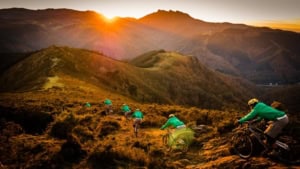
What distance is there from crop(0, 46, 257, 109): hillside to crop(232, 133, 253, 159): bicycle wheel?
45.0 meters

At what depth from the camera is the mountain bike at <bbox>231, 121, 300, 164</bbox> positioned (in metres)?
10.2

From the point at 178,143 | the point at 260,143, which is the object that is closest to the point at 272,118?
the point at 260,143

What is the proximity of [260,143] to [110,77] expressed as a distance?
84.4 metres

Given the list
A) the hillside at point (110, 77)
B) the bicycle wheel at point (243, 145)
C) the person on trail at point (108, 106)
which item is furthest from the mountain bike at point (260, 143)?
the hillside at point (110, 77)

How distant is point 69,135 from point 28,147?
2.14 m

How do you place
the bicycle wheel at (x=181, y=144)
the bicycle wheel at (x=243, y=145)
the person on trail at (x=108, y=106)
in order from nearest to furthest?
the bicycle wheel at (x=243, y=145) < the bicycle wheel at (x=181, y=144) < the person on trail at (x=108, y=106)

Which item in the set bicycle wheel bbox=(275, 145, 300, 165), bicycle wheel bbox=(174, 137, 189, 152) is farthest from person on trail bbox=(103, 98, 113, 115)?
bicycle wheel bbox=(275, 145, 300, 165)

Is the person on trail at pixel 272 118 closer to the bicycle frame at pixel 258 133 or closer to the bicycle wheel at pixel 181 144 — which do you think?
the bicycle frame at pixel 258 133

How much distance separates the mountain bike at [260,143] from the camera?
1021cm

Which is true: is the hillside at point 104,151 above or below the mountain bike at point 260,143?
below

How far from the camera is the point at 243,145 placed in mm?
11680

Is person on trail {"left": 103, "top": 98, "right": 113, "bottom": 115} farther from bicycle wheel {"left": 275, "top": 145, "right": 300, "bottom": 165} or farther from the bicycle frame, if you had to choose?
bicycle wheel {"left": 275, "top": 145, "right": 300, "bottom": 165}

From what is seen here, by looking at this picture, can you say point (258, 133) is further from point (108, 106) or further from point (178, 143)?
point (108, 106)

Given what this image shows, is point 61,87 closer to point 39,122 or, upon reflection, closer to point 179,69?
point 39,122
